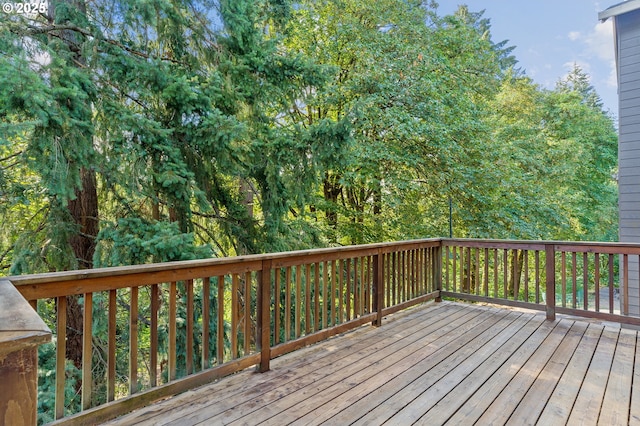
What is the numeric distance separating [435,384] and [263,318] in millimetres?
1324

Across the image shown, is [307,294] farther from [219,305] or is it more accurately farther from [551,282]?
[551,282]

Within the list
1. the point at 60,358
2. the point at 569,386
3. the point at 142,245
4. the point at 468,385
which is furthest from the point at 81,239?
the point at 569,386

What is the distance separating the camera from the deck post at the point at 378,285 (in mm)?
4031

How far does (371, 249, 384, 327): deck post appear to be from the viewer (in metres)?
4.03

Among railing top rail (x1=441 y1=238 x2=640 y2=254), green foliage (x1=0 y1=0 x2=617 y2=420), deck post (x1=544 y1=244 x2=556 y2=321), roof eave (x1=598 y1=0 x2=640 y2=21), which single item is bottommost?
deck post (x1=544 y1=244 x2=556 y2=321)

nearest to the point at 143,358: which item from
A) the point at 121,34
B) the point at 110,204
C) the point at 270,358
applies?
the point at 110,204

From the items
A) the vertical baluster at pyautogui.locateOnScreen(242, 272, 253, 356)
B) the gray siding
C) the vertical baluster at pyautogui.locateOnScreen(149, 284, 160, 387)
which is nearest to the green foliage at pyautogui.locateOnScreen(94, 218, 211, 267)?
the vertical baluster at pyautogui.locateOnScreen(242, 272, 253, 356)

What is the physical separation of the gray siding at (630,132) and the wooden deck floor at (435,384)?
2.13 meters

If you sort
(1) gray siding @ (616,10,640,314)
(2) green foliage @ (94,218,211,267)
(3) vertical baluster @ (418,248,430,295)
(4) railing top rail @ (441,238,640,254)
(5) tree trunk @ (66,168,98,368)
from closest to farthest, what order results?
(2) green foliage @ (94,218,211,267)
(4) railing top rail @ (441,238,640,254)
(5) tree trunk @ (66,168,98,368)
(3) vertical baluster @ (418,248,430,295)
(1) gray siding @ (616,10,640,314)

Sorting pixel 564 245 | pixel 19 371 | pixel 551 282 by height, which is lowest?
pixel 551 282

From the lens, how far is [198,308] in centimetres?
Answer: 493

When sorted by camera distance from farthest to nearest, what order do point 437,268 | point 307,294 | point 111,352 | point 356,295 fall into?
point 437,268
point 356,295
point 307,294
point 111,352

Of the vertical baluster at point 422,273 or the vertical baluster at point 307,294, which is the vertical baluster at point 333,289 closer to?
the vertical baluster at point 307,294

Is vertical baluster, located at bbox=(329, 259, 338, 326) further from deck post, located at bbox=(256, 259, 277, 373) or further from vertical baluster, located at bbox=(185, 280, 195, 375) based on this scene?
vertical baluster, located at bbox=(185, 280, 195, 375)
